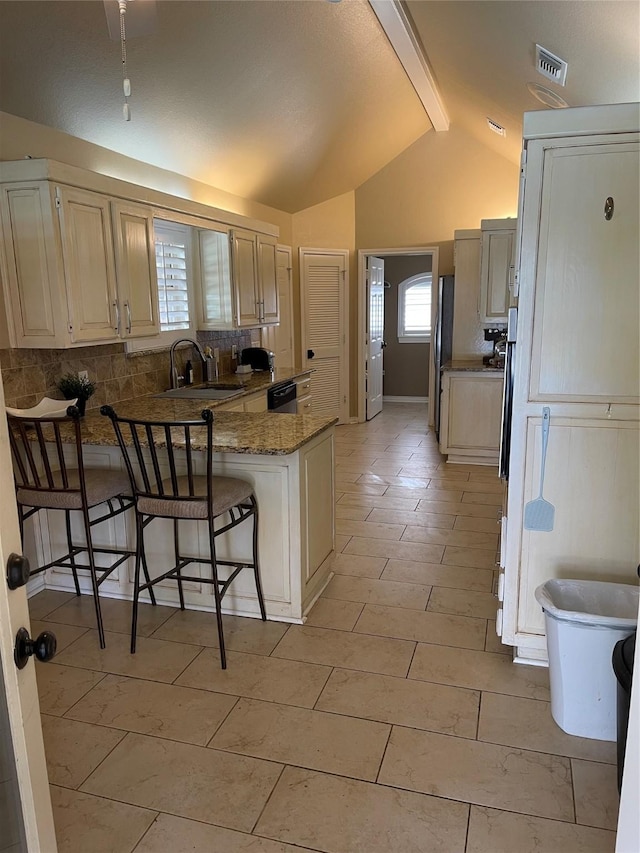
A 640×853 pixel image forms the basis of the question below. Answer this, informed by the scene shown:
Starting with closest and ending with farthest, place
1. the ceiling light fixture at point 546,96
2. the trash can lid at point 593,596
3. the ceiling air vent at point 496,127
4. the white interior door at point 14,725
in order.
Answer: the white interior door at point 14,725, the trash can lid at point 593,596, the ceiling light fixture at point 546,96, the ceiling air vent at point 496,127

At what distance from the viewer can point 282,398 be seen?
16.9ft

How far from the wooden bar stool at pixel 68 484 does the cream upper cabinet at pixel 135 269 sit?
0.79 meters

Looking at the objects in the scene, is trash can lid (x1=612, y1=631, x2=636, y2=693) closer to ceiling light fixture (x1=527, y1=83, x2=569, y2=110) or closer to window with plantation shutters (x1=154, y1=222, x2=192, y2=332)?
ceiling light fixture (x1=527, y1=83, x2=569, y2=110)

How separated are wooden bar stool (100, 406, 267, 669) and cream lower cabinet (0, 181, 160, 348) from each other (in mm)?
672

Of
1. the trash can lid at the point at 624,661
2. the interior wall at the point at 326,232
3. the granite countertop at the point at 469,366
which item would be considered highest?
the interior wall at the point at 326,232

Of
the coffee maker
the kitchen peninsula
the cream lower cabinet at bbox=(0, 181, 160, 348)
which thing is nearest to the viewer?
the kitchen peninsula

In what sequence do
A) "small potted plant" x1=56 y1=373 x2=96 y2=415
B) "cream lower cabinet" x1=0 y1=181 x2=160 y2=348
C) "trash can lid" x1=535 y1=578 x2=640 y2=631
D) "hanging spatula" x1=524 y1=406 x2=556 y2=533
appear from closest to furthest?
"trash can lid" x1=535 y1=578 x2=640 y2=631
"hanging spatula" x1=524 y1=406 x2=556 y2=533
"cream lower cabinet" x1=0 y1=181 x2=160 y2=348
"small potted plant" x1=56 y1=373 x2=96 y2=415

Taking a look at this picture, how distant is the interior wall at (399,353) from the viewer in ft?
30.9

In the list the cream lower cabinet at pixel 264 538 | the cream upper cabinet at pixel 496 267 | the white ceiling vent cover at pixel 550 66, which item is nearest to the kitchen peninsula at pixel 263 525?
the cream lower cabinet at pixel 264 538

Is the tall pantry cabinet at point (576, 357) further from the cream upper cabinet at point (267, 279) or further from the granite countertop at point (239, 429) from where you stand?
the cream upper cabinet at point (267, 279)

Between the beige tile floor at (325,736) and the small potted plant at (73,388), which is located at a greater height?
the small potted plant at (73,388)

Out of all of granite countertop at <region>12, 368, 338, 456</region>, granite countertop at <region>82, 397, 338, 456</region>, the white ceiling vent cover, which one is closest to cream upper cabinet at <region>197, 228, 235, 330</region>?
granite countertop at <region>12, 368, 338, 456</region>

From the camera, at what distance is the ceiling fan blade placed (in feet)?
6.97

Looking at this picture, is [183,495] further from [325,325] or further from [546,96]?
[325,325]
